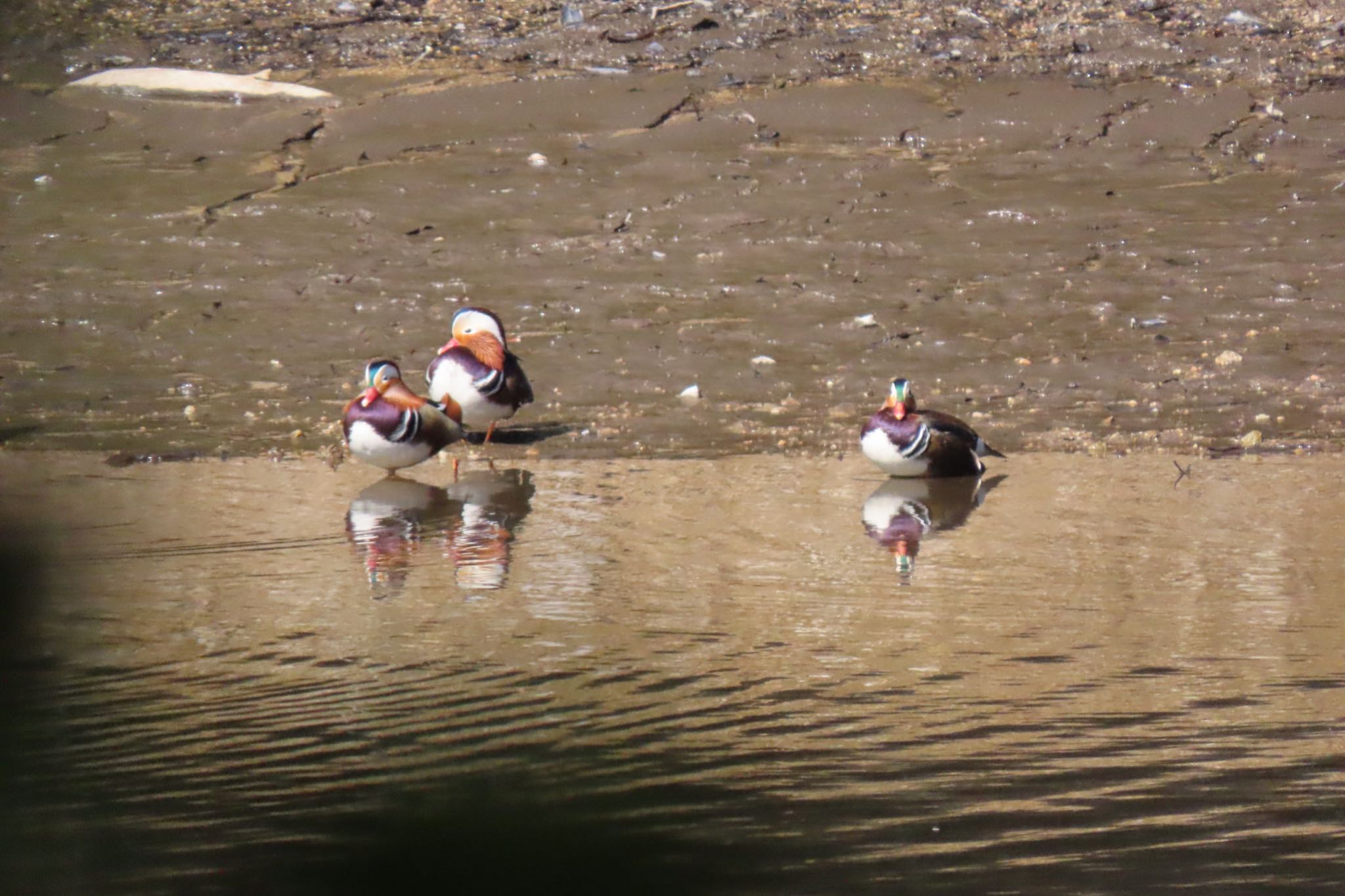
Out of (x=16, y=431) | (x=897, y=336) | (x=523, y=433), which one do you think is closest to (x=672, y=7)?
(x=897, y=336)

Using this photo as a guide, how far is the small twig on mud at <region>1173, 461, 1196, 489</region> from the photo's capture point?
18.6 ft

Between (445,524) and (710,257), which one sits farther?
(710,257)

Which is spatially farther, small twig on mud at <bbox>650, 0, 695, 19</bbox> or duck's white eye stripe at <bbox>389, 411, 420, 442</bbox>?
small twig on mud at <bbox>650, 0, 695, 19</bbox>

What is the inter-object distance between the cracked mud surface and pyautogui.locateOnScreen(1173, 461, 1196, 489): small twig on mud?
0.98 ft

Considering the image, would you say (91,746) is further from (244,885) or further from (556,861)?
(556,861)

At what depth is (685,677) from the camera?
Result: 322 cm

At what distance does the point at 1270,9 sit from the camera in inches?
500

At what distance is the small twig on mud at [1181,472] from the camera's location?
18.6ft

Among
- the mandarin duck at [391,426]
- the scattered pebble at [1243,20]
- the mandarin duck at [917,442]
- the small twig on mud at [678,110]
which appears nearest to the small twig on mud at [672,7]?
the small twig on mud at [678,110]

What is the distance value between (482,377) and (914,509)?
1.92 metres

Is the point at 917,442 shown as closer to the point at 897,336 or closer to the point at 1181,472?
the point at 1181,472

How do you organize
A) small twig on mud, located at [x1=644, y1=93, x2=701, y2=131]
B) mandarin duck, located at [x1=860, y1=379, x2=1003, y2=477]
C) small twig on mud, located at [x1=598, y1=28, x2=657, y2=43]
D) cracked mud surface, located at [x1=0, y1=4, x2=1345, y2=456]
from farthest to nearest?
small twig on mud, located at [x1=598, y1=28, x2=657, y2=43], small twig on mud, located at [x1=644, y1=93, x2=701, y2=131], cracked mud surface, located at [x1=0, y1=4, x2=1345, y2=456], mandarin duck, located at [x1=860, y1=379, x2=1003, y2=477]

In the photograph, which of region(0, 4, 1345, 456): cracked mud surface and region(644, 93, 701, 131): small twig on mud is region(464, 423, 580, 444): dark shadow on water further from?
region(644, 93, 701, 131): small twig on mud

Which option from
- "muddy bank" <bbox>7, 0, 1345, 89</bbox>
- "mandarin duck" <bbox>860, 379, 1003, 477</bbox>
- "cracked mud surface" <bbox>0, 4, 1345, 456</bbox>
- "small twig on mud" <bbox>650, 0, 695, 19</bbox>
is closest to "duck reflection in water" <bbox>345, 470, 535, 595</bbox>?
"cracked mud surface" <bbox>0, 4, 1345, 456</bbox>
